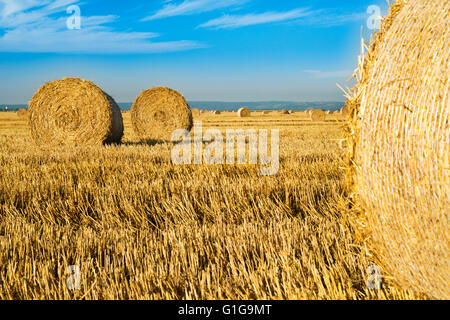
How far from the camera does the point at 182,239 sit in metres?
3.06

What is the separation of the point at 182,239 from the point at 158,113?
961 centimetres

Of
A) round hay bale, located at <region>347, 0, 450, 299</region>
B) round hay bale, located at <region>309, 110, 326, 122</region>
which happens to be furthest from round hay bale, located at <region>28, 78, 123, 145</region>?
round hay bale, located at <region>309, 110, 326, 122</region>

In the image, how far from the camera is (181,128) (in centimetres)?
1248

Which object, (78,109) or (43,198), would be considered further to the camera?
(78,109)

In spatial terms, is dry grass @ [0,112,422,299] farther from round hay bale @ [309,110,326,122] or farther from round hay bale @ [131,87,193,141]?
round hay bale @ [309,110,326,122]

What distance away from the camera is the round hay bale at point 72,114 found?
989cm

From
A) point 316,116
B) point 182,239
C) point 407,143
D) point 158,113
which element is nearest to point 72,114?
point 158,113

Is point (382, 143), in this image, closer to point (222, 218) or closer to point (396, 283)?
point (396, 283)

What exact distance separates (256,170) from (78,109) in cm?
599

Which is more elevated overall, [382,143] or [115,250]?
[382,143]

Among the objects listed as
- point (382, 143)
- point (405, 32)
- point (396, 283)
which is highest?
point (405, 32)

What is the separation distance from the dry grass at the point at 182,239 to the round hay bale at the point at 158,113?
6.79 m

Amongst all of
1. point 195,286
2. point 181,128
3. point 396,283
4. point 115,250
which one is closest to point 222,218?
point 115,250

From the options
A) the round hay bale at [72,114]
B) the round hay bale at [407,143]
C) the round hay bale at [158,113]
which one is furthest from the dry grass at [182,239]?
the round hay bale at [158,113]
